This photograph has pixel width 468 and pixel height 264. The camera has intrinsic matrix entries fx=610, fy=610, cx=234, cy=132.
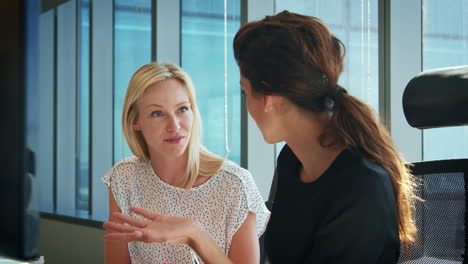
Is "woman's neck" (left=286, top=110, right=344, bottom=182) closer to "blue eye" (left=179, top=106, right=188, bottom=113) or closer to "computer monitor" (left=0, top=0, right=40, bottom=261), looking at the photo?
"computer monitor" (left=0, top=0, right=40, bottom=261)

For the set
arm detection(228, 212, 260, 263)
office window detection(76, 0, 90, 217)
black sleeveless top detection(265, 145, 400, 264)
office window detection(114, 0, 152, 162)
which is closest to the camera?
black sleeveless top detection(265, 145, 400, 264)

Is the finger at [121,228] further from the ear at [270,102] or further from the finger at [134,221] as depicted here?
the ear at [270,102]

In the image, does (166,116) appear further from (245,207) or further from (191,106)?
(245,207)

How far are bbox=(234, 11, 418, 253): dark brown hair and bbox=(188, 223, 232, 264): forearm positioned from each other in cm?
44

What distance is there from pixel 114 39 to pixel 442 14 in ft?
10.9

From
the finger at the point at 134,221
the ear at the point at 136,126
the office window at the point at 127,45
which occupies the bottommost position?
the finger at the point at 134,221

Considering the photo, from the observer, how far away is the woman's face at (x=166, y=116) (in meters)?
2.05

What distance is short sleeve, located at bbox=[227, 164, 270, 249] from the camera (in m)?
1.95

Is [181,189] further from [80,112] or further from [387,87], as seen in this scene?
[80,112]

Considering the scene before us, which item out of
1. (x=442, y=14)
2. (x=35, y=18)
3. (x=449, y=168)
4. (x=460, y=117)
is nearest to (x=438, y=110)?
(x=460, y=117)

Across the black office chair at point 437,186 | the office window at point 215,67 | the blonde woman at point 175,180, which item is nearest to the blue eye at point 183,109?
the blonde woman at point 175,180

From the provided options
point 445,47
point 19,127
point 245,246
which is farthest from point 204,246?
point 445,47

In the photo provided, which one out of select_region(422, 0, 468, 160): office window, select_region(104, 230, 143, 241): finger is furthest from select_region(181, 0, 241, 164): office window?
select_region(104, 230, 143, 241): finger

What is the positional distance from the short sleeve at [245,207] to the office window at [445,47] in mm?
1543
